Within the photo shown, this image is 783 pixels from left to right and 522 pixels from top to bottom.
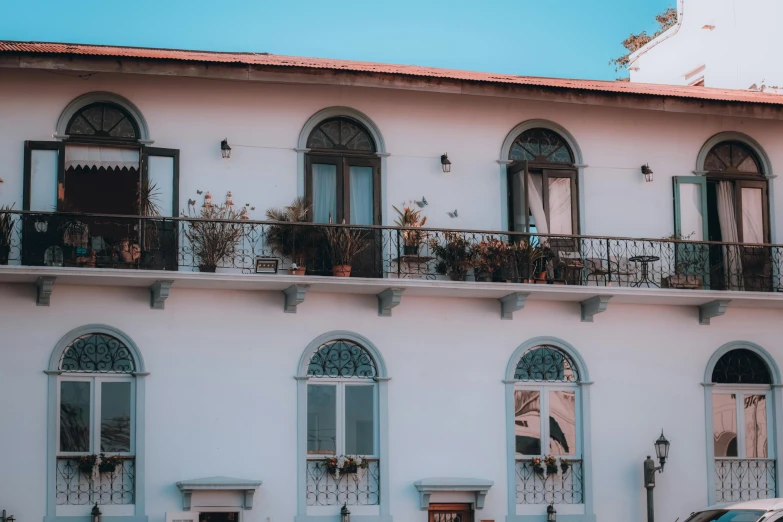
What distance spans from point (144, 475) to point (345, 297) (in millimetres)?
4208

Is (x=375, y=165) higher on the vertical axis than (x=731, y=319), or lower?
higher

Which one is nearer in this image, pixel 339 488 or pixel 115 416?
pixel 115 416

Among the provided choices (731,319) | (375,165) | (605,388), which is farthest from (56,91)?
(731,319)

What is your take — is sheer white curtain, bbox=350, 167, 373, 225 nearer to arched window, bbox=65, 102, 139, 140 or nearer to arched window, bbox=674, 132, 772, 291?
arched window, bbox=65, 102, 139, 140

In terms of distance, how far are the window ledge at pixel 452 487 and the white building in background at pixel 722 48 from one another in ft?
38.9

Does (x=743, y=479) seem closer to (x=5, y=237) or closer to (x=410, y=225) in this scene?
(x=410, y=225)

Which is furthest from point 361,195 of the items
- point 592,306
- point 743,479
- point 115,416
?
point 743,479

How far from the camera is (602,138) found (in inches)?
934

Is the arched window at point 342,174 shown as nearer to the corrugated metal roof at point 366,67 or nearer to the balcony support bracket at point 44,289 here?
the corrugated metal roof at point 366,67

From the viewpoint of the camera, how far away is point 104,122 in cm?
2166

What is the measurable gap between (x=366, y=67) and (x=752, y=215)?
751cm

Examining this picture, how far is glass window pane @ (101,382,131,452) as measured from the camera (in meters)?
20.7

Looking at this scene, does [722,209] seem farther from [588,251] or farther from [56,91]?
[56,91]

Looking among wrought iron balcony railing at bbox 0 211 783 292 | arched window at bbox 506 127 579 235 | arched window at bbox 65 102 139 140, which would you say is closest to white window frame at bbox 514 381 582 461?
wrought iron balcony railing at bbox 0 211 783 292
